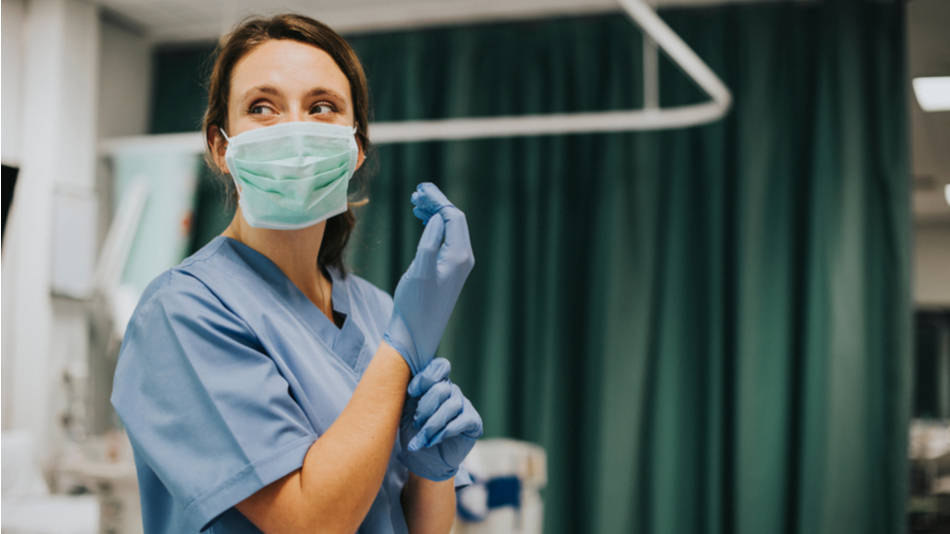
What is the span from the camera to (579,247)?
3.34m

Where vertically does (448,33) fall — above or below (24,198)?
above

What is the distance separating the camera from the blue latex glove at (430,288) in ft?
2.51

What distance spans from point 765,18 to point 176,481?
3110mm

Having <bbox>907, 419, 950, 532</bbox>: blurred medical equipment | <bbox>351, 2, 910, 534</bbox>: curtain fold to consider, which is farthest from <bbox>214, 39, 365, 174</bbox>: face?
<bbox>907, 419, 950, 532</bbox>: blurred medical equipment

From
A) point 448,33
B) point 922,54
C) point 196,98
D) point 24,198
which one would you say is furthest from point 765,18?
point 24,198

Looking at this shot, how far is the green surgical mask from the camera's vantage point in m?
0.87

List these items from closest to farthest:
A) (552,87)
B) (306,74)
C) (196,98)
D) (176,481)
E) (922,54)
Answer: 1. (176,481)
2. (306,74)
3. (922,54)
4. (552,87)
5. (196,98)

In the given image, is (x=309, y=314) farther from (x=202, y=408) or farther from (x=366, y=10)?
(x=366, y=10)

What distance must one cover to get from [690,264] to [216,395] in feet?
8.96

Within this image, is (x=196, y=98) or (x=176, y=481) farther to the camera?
(x=196, y=98)

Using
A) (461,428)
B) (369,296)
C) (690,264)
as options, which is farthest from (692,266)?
(461,428)

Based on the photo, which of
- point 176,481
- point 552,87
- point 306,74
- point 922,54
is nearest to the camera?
point 176,481

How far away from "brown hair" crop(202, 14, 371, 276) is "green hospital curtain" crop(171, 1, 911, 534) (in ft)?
7.76

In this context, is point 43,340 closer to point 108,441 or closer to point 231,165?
point 108,441
